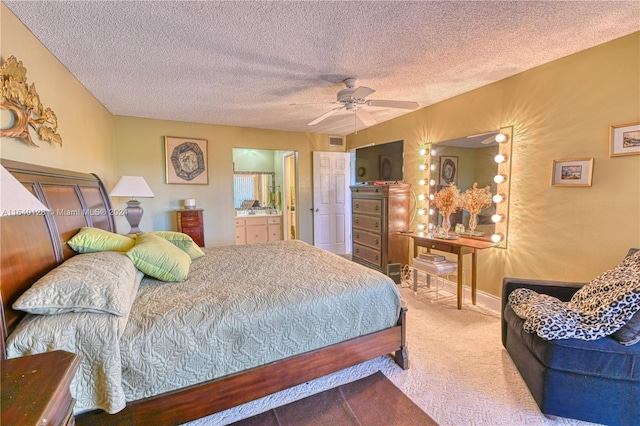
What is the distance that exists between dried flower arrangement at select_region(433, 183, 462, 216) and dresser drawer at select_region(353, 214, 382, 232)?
880 mm

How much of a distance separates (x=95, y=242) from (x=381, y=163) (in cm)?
373

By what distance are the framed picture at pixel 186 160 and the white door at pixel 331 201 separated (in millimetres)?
1996

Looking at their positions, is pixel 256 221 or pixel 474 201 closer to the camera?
pixel 474 201

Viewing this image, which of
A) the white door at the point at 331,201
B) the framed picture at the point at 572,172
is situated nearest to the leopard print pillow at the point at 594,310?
the framed picture at the point at 572,172

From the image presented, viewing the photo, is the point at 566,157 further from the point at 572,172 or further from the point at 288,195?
the point at 288,195

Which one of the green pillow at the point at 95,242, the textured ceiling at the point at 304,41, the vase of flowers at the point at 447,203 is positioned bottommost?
the green pillow at the point at 95,242

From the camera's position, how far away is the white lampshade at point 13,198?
856 millimetres

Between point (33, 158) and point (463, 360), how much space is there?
346 centimetres

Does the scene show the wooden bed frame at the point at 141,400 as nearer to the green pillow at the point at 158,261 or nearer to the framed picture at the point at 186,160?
the green pillow at the point at 158,261

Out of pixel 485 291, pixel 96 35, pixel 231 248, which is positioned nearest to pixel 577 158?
pixel 485 291

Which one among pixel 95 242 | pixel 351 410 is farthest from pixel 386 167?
pixel 95 242

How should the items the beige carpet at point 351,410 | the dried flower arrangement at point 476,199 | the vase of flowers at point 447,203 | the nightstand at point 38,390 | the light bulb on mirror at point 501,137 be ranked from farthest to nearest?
the vase of flowers at point 447,203, the dried flower arrangement at point 476,199, the light bulb on mirror at point 501,137, the beige carpet at point 351,410, the nightstand at point 38,390

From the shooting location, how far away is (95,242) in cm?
192

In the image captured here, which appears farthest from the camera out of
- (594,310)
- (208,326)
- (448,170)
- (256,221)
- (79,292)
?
(256,221)
